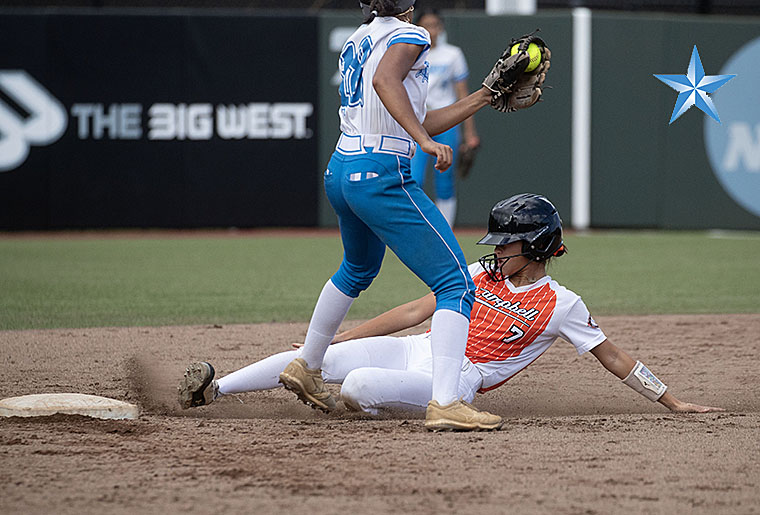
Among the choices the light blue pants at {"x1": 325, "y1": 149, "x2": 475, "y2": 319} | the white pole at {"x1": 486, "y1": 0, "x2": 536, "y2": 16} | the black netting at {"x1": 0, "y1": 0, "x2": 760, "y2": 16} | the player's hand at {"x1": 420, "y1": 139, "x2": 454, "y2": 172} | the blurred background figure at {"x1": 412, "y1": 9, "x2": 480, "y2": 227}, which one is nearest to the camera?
the player's hand at {"x1": 420, "y1": 139, "x2": 454, "y2": 172}

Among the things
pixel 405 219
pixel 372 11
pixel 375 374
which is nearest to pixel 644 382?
→ pixel 375 374

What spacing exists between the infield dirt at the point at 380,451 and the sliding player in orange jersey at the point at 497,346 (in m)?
0.13

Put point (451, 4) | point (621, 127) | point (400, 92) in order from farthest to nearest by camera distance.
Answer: point (451, 4) → point (621, 127) → point (400, 92)

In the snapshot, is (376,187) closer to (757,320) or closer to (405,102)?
(405,102)

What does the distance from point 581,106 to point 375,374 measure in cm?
969

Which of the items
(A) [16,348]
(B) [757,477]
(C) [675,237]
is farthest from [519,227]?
(C) [675,237]

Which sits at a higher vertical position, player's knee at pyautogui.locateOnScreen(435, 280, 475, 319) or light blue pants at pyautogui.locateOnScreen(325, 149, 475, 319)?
light blue pants at pyautogui.locateOnScreen(325, 149, 475, 319)

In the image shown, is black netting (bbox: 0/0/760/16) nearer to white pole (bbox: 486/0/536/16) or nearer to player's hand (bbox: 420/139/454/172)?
white pole (bbox: 486/0/536/16)

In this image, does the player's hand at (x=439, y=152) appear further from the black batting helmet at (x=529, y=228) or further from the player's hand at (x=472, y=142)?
the player's hand at (x=472, y=142)

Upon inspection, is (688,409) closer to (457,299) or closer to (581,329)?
(581,329)

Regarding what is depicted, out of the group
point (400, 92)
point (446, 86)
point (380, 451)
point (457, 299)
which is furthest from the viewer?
point (446, 86)

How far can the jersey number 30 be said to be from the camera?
3.67m

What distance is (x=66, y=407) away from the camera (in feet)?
12.6

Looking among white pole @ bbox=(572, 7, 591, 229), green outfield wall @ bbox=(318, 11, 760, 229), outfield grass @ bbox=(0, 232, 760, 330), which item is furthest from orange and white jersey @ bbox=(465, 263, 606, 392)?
white pole @ bbox=(572, 7, 591, 229)
